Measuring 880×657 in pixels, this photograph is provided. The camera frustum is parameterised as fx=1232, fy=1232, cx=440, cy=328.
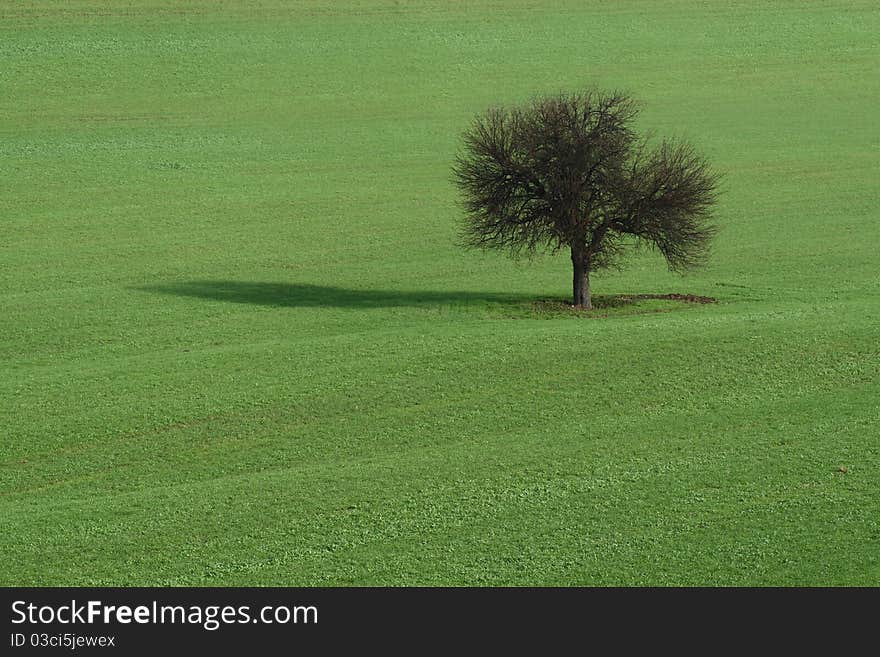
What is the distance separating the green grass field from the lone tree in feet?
8.86

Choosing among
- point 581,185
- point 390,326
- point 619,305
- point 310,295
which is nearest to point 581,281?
point 619,305

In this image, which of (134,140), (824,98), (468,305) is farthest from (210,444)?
(824,98)

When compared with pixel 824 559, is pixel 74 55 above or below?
above

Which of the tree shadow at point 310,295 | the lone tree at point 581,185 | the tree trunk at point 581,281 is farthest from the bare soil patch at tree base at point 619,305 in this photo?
the tree shadow at point 310,295

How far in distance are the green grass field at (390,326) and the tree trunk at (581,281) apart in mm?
1405

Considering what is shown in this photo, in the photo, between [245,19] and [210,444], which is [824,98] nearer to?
[245,19]

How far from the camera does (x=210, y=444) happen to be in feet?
98.2

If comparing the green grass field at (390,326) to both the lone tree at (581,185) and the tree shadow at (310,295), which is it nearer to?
the tree shadow at (310,295)

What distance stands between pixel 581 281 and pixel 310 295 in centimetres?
1064

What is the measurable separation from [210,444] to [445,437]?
5717 millimetres

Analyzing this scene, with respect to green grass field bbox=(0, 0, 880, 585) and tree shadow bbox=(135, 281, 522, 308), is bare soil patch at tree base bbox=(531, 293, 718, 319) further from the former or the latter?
tree shadow bbox=(135, 281, 522, 308)

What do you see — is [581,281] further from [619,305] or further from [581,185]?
[581,185]

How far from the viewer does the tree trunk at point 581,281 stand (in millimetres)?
44625

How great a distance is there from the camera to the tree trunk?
146 ft
